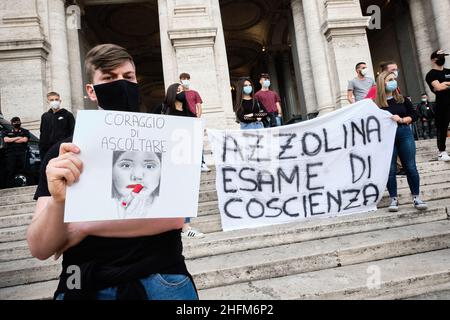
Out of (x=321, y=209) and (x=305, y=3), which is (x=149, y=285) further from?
(x=305, y=3)

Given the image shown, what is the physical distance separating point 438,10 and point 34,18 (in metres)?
15.6

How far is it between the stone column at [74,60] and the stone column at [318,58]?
335 inches

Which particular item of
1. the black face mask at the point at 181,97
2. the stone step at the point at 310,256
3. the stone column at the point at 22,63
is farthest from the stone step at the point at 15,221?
the stone column at the point at 22,63

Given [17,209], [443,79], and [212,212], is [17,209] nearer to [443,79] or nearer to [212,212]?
[212,212]

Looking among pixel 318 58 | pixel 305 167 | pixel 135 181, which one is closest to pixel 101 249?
pixel 135 181

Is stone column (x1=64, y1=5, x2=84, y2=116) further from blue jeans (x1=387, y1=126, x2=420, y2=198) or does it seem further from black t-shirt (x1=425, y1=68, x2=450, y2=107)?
black t-shirt (x1=425, y1=68, x2=450, y2=107)

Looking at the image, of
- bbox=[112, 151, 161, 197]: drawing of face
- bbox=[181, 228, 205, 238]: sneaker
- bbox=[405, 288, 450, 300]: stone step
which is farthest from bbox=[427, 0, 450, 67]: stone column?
bbox=[112, 151, 161, 197]: drawing of face

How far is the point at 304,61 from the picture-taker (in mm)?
12508

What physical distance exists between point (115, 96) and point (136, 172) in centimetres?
35

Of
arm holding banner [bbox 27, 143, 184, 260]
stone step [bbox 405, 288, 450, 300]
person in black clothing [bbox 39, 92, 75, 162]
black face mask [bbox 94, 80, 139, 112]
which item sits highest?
person in black clothing [bbox 39, 92, 75, 162]

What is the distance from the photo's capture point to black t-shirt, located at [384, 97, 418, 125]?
4.62 m

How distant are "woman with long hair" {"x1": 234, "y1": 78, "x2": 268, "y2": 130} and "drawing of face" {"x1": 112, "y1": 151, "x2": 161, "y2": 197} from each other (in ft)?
17.7

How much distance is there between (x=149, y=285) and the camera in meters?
1.16

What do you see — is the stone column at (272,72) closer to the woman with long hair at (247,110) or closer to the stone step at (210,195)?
the woman with long hair at (247,110)
